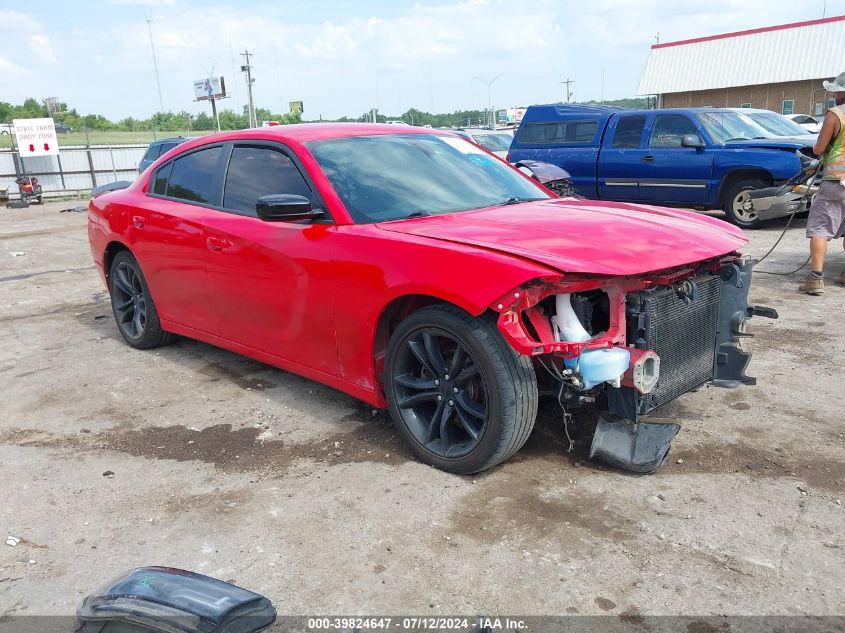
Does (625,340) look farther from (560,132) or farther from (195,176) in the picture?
(560,132)

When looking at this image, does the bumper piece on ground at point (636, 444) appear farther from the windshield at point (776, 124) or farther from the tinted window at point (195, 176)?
the windshield at point (776, 124)

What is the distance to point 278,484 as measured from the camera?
11.2ft

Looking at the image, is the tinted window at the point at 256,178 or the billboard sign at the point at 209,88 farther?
the billboard sign at the point at 209,88

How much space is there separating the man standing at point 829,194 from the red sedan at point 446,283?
3338 mm

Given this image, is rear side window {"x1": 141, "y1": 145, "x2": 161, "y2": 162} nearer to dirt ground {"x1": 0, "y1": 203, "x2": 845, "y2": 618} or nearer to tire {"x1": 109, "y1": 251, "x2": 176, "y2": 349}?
tire {"x1": 109, "y1": 251, "x2": 176, "y2": 349}

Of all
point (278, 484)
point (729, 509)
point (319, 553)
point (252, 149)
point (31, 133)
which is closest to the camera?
point (319, 553)

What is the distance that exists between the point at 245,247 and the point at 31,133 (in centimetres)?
2483

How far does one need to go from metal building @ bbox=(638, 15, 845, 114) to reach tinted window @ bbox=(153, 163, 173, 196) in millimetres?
38115

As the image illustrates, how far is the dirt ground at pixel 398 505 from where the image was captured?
2.56 metres

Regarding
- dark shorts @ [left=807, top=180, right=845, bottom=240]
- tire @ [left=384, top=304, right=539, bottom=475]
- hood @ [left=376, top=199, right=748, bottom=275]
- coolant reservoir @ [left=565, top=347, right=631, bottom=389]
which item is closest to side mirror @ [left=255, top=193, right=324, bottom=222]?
hood @ [left=376, top=199, right=748, bottom=275]

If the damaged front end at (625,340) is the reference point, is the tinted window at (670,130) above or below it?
above

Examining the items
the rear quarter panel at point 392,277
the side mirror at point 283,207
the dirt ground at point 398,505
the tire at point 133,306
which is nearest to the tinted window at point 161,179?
the tire at point 133,306

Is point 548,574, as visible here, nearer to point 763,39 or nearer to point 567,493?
point 567,493

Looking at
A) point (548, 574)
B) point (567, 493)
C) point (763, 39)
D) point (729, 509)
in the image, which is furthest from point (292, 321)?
point (763, 39)
